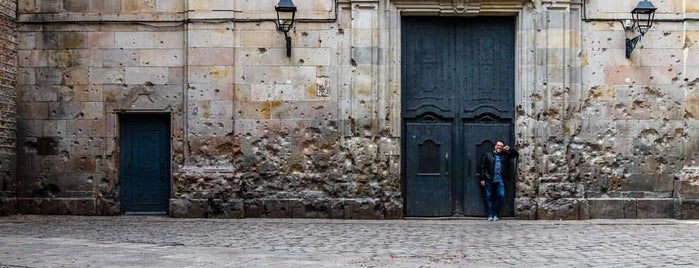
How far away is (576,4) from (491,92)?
2.23m

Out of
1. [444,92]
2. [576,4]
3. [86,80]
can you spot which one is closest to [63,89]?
[86,80]

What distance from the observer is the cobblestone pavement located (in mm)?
10281

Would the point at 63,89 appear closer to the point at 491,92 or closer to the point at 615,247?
the point at 491,92

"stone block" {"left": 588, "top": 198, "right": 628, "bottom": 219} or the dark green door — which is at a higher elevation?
the dark green door

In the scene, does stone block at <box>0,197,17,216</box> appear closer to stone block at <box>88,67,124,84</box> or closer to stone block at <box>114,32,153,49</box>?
stone block at <box>88,67,124,84</box>

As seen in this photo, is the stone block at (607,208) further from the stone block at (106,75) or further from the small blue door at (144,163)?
the stone block at (106,75)

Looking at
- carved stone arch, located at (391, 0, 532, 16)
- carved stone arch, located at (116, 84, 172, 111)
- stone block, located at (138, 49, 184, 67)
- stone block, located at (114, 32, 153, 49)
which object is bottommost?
carved stone arch, located at (116, 84, 172, 111)

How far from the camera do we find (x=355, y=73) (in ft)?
56.7

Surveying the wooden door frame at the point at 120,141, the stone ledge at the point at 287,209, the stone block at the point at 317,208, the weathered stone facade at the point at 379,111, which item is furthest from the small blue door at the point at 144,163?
the stone block at the point at 317,208

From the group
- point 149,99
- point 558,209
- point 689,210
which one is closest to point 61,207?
point 149,99

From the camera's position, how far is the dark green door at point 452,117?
17.6 meters

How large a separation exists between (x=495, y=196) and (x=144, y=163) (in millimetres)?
6596

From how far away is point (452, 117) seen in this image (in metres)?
17.6

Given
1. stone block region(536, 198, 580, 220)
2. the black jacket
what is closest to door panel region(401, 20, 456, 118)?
the black jacket
